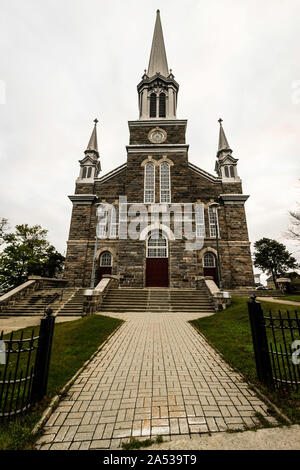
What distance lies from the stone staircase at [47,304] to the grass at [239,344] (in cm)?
801

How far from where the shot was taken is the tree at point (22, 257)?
74.1ft

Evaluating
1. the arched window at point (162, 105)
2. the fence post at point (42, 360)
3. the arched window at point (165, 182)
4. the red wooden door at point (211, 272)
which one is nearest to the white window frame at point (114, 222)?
the arched window at point (165, 182)

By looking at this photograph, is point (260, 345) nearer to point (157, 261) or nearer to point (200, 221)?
point (157, 261)

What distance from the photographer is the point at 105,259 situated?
2009 cm

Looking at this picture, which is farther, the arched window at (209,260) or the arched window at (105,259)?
the arched window at (105,259)

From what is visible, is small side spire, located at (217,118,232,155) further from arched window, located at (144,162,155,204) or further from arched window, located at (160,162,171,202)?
arched window, located at (144,162,155,204)

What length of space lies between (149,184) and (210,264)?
9799mm

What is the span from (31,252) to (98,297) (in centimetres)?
1557

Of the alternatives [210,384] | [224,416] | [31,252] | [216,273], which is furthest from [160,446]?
[31,252]

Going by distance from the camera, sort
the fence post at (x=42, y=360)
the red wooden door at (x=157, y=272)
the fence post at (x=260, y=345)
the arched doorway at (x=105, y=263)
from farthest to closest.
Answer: the arched doorway at (x=105, y=263), the red wooden door at (x=157, y=272), the fence post at (x=260, y=345), the fence post at (x=42, y=360)

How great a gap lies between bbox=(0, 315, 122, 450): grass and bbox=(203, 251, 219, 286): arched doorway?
12.3 metres

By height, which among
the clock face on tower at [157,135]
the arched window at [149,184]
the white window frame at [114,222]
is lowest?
the white window frame at [114,222]

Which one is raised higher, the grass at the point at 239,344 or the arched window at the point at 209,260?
the arched window at the point at 209,260

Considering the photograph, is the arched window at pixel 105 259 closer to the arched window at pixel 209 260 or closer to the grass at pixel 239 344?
the arched window at pixel 209 260
